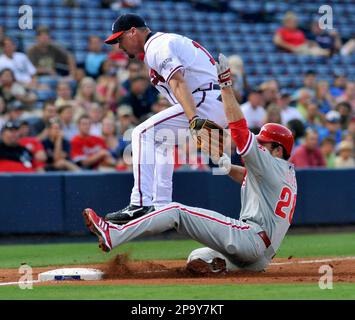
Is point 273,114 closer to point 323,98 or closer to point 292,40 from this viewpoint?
point 323,98

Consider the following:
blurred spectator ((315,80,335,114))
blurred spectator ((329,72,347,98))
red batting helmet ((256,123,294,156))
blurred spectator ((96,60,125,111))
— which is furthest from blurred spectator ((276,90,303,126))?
red batting helmet ((256,123,294,156))

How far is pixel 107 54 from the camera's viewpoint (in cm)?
1575

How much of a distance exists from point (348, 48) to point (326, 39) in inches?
29.2

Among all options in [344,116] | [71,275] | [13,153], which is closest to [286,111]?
[344,116]

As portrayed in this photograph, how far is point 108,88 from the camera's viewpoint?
14266 mm

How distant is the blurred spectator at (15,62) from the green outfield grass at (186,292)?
752 centimetres

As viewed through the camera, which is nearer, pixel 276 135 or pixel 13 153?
pixel 276 135

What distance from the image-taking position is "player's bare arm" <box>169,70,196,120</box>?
723 cm

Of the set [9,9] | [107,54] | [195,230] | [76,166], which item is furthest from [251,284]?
[9,9]

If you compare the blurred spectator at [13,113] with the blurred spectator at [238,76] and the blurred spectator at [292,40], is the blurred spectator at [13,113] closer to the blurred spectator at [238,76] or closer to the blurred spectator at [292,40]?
the blurred spectator at [238,76]

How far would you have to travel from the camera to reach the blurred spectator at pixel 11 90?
13.0 m

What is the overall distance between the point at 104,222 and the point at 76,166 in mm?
5705

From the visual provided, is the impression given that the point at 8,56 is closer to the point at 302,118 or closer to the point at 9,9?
the point at 9,9

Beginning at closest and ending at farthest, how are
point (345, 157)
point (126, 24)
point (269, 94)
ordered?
point (126, 24) → point (345, 157) → point (269, 94)
